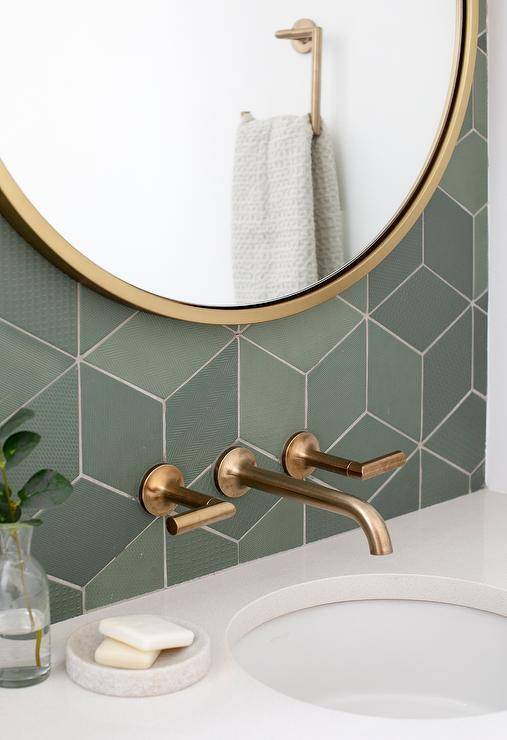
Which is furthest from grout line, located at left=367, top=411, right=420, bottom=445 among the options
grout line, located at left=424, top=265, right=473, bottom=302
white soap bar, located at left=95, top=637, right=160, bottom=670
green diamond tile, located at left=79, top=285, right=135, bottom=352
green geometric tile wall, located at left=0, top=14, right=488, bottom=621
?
white soap bar, located at left=95, top=637, right=160, bottom=670

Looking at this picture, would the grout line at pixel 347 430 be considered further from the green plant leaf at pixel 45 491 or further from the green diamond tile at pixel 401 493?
the green plant leaf at pixel 45 491

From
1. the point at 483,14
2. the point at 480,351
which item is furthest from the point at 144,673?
the point at 483,14

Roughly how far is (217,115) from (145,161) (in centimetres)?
12

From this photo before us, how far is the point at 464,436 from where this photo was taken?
4.94 feet

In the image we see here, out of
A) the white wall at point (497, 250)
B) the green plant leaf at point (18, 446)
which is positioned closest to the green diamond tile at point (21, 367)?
the green plant leaf at point (18, 446)

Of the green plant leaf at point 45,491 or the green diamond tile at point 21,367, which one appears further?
the green diamond tile at point 21,367

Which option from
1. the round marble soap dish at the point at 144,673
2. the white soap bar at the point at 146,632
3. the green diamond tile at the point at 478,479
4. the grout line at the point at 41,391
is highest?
the grout line at the point at 41,391

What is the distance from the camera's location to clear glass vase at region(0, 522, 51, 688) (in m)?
0.83

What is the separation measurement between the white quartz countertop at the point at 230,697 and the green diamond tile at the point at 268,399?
0.55ft

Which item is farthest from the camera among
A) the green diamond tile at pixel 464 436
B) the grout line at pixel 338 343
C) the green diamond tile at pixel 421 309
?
the green diamond tile at pixel 464 436

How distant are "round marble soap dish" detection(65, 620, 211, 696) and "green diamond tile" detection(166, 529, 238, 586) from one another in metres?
0.23

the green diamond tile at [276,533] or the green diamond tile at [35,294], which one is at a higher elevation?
the green diamond tile at [35,294]

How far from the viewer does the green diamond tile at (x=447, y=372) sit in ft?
Answer: 4.69

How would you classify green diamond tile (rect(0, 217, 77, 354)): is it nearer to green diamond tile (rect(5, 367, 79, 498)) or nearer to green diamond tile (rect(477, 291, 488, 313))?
green diamond tile (rect(5, 367, 79, 498))
